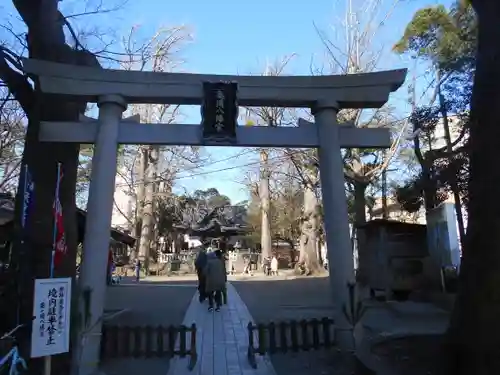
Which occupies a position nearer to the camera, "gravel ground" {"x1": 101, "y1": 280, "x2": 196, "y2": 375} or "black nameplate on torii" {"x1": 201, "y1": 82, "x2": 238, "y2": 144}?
"gravel ground" {"x1": 101, "y1": 280, "x2": 196, "y2": 375}

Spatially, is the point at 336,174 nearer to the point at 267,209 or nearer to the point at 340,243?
the point at 340,243

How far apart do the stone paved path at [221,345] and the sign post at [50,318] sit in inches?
88.7

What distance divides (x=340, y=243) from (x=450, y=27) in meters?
12.1

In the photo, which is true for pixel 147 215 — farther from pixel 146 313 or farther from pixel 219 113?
pixel 219 113

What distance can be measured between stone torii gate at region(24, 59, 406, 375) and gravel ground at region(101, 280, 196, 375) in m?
0.70

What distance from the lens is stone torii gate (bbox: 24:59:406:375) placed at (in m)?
7.38

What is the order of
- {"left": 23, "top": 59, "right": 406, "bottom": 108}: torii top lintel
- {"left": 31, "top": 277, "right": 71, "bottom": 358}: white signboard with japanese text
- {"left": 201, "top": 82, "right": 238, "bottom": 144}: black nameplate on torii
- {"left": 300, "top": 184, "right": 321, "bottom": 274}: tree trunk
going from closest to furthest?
{"left": 31, "top": 277, "right": 71, "bottom": 358}: white signboard with japanese text < {"left": 23, "top": 59, "right": 406, "bottom": 108}: torii top lintel < {"left": 201, "top": 82, "right": 238, "bottom": 144}: black nameplate on torii < {"left": 300, "top": 184, "right": 321, "bottom": 274}: tree trunk

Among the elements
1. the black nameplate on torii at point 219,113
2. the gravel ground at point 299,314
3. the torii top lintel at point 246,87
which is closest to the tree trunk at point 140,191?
the gravel ground at point 299,314

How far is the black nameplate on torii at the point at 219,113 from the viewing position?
7996 millimetres

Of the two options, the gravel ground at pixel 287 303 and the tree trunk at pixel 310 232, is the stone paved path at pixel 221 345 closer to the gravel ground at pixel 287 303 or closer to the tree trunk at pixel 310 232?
the gravel ground at pixel 287 303

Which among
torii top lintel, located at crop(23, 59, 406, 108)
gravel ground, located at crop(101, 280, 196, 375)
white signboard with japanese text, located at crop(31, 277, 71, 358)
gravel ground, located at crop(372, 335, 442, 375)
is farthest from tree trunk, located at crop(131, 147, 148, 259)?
white signboard with japanese text, located at crop(31, 277, 71, 358)

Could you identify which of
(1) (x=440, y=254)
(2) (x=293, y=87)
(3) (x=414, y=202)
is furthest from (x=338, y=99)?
(3) (x=414, y=202)

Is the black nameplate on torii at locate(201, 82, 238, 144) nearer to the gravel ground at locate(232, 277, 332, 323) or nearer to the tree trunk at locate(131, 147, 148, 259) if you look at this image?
the gravel ground at locate(232, 277, 332, 323)

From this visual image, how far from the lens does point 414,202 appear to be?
18.5m
